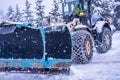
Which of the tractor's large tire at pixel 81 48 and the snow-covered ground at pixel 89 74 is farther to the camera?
the tractor's large tire at pixel 81 48

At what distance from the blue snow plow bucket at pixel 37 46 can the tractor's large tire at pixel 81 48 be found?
4.95ft

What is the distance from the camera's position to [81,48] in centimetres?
970

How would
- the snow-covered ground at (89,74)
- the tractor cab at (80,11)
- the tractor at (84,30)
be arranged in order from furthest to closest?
1. the tractor cab at (80,11)
2. the tractor at (84,30)
3. the snow-covered ground at (89,74)

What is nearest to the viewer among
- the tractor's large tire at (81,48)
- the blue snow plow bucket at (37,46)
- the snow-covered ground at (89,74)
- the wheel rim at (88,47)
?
the snow-covered ground at (89,74)

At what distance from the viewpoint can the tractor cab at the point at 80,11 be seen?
1150 cm

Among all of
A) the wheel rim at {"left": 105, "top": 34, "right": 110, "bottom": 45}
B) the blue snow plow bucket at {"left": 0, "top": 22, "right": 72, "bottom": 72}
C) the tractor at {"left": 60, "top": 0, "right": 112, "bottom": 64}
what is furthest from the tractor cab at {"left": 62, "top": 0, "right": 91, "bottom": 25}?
the blue snow plow bucket at {"left": 0, "top": 22, "right": 72, "bottom": 72}

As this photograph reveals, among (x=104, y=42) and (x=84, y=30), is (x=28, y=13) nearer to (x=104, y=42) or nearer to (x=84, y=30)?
(x=104, y=42)

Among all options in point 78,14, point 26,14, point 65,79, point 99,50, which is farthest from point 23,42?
point 26,14

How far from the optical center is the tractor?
32.1 ft

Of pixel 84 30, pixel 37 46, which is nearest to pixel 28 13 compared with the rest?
pixel 84 30

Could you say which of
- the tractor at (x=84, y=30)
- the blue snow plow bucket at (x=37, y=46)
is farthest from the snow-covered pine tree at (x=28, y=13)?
the blue snow plow bucket at (x=37, y=46)

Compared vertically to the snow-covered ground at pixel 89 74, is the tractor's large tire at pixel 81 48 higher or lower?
higher

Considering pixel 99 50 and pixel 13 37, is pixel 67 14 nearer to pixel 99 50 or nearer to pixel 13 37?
pixel 99 50

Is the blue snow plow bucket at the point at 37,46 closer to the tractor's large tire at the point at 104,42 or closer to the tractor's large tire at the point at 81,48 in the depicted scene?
the tractor's large tire at the point at 81,48
